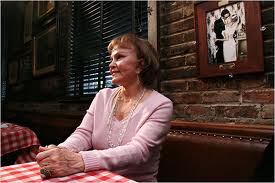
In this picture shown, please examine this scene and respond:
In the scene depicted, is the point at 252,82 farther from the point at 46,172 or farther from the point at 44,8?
the point at 44,8

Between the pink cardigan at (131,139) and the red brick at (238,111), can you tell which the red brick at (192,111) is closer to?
the red brick at (238,111)

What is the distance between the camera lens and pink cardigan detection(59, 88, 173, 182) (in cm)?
106

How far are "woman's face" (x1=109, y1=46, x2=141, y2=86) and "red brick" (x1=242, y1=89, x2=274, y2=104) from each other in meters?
0.67

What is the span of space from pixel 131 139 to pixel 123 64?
412mm

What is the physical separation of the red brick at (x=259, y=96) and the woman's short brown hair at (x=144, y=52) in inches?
21.5

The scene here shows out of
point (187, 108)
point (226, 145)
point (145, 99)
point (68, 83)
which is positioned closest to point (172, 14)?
point (187, 108)

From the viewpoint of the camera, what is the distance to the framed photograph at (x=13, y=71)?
5.05 metres

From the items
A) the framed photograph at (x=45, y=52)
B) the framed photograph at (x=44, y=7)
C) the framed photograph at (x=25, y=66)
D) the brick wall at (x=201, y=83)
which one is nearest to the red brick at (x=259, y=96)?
the brick wall at (x=201, y=83)

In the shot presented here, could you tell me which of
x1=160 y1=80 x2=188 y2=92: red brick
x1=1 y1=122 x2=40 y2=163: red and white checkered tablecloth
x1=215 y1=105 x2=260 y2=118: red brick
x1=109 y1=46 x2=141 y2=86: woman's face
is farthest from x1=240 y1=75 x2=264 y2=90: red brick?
x1=1 y1=122 x2=40 y2=163: red and white checkered tablecloth

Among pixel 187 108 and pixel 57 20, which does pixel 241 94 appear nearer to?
pixel 187 108

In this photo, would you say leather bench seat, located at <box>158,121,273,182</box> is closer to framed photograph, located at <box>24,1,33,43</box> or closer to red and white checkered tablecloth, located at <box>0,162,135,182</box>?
red and white checkered tablecloth, located at <box>0,162,135,182</box>

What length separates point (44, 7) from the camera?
404 centimetres

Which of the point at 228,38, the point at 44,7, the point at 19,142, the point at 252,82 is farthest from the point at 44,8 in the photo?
the point at 252,82

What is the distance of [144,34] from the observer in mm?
2205
